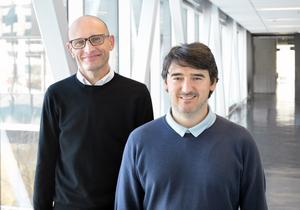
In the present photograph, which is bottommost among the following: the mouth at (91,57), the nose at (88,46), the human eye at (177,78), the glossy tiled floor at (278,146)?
the glossy tiled floor at (278,146)

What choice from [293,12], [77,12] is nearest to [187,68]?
[77,12]

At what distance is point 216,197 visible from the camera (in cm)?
182

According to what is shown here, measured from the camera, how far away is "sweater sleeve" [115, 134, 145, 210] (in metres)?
1.92

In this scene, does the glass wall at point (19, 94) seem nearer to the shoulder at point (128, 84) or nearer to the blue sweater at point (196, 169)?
the shoulder at point (128, 84)

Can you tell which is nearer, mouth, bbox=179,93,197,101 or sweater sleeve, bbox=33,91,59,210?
mouth, bbox=179,93,197,101

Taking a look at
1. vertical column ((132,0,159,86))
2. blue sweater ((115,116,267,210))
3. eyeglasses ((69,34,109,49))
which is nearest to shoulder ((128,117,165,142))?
blue sweater ((115,116,267,210))

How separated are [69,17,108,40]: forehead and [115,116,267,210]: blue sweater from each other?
625 mm

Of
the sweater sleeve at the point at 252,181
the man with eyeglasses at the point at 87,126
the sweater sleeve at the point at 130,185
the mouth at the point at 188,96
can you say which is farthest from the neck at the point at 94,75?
the sweater sleeve at the point at 252,181

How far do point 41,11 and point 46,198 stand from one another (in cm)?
167

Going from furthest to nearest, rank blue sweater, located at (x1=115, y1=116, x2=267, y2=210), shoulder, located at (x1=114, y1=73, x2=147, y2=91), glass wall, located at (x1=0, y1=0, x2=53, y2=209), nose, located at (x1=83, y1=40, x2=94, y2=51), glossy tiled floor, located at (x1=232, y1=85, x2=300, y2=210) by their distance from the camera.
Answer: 1. glossy tiled floor, located at (x1=232, y1=85, x2=300, y2=210)
2. glass wall, located at (x1=0, y1=0, x2=53, y2=209)
3. shoulder, located at (x1=114, y1=73, x2=147, y2=91)
4. nose, located at (x1=83, y1=40, x2=94, y2=51)
5. blue sweater, located at (x1=115, y1=116, x2=267, y2=210)

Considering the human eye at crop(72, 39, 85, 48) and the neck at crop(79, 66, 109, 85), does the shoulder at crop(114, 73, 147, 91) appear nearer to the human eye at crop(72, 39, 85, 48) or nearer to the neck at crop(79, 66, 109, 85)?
the neck at crop(79, 66, 109, 85)

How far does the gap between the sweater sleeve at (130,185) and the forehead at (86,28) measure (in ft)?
2.02

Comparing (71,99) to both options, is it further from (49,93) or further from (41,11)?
(41,11)

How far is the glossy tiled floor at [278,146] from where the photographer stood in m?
5.97
